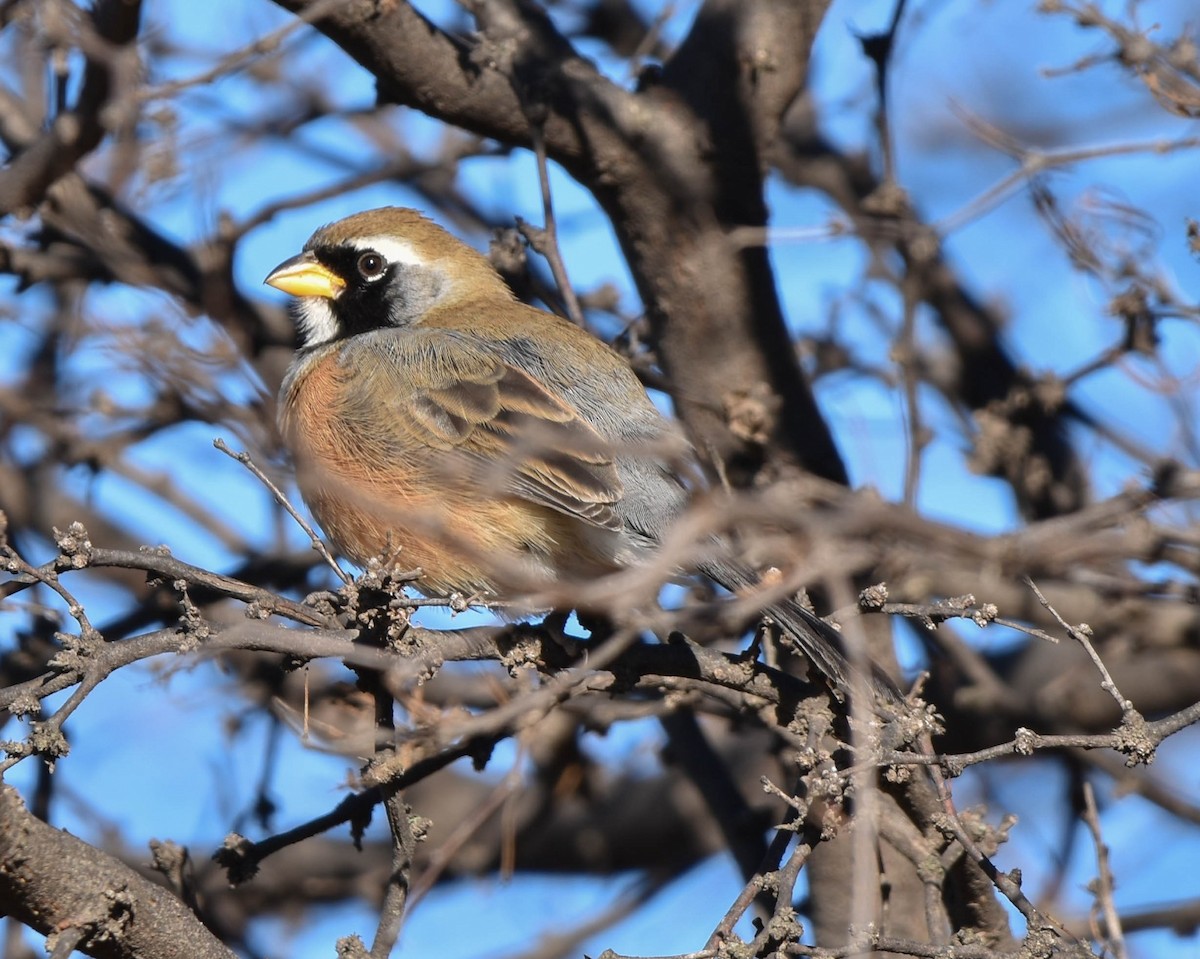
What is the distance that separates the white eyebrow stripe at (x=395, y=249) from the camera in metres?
6.12

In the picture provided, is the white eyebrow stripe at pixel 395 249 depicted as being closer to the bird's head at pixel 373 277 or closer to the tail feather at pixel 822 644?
the bird's head at pixel 373 277

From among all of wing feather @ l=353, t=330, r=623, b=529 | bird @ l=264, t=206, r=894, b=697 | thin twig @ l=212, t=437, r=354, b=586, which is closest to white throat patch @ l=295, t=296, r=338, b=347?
bird @ l=264, t=206, r=894, b=697

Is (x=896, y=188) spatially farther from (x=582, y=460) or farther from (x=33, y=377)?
(x=33, y=377)

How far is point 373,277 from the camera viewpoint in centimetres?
609

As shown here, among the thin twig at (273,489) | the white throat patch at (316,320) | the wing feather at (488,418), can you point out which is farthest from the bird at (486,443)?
the thin twig at (273,489)

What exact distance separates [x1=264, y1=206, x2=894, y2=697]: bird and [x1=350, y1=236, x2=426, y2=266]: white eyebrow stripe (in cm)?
31

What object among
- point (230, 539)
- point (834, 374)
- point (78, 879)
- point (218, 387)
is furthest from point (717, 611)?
point (230, 539)

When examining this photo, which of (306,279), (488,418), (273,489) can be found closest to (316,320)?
(306,279)

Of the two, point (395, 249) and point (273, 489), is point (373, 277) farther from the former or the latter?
point (273, 489)

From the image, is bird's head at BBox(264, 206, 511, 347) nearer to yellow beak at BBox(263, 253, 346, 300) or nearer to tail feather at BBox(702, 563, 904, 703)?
yellow beak at BBox(263, 253, 346, 300)

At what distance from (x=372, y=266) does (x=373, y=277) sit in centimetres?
5

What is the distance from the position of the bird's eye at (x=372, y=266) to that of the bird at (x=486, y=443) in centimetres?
30

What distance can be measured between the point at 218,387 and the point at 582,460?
111 cm

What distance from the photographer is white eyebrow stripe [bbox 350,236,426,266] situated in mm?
6125
